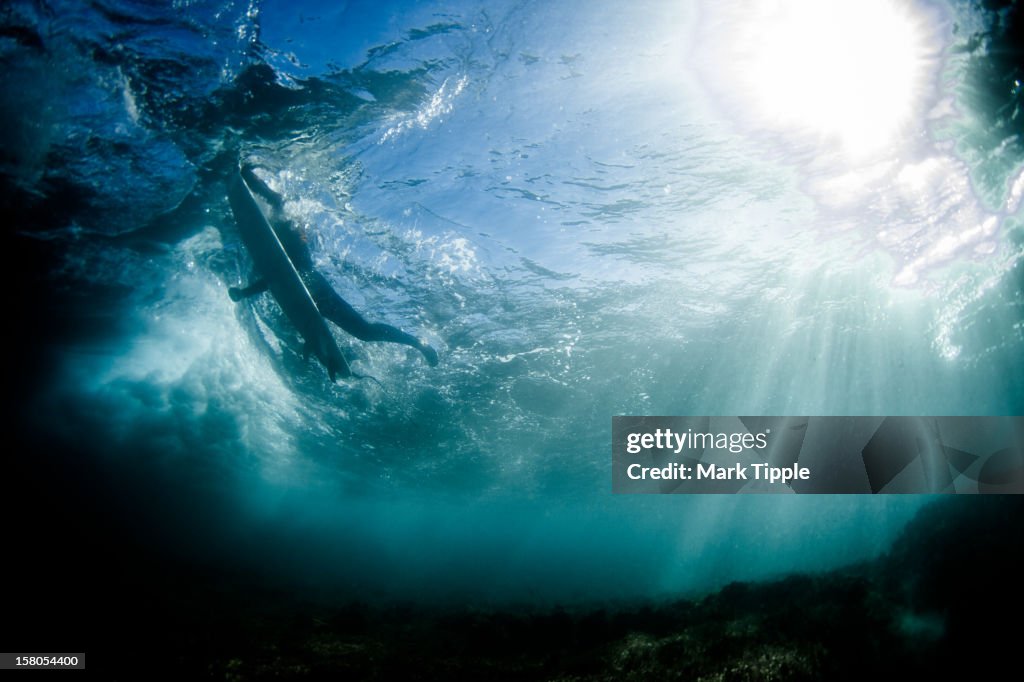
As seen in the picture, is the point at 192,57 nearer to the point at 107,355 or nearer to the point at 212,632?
the point at 212,632

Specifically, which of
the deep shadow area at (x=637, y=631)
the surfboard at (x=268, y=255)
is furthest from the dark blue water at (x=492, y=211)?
the deep shadow area at (x=637, y=631)

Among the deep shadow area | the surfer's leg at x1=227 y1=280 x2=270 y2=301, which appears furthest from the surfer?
the deep shadow area

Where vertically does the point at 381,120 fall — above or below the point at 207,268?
above

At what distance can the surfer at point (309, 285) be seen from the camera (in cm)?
794

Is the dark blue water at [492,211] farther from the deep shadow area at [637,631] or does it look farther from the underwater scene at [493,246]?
the deep shadow area at [637,631]

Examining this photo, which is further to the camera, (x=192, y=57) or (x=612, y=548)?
(x=612, y=548)

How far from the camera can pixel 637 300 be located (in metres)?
12.9

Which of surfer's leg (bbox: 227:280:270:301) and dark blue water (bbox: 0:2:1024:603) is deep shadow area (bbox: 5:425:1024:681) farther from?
dark blue water (bbox: 0:2:1024:603)

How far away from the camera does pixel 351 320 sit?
10.1 meters

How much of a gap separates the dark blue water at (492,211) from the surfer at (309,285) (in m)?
0.53

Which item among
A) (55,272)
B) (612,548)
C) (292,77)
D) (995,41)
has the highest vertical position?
(292,77)

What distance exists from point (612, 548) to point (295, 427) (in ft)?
377

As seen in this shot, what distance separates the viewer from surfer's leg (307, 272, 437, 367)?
30.6 ft

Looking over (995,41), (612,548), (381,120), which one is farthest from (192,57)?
(612,548)
